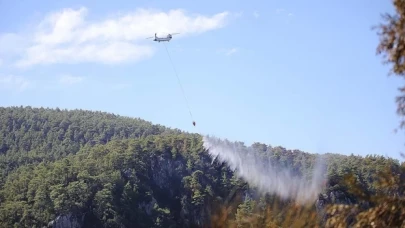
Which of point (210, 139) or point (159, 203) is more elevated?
point (210, 139)

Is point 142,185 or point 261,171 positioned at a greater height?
point 261,171

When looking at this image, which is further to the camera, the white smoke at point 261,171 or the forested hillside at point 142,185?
the white smoke at point 261,171

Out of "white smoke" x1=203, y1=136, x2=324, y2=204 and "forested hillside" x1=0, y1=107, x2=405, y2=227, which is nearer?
"forested hillside" x1=0, y1=107, x2=405, y2=227

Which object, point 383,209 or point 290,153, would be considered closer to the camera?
point 383,209

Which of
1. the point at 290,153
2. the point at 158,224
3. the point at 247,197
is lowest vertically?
the point at 158,224

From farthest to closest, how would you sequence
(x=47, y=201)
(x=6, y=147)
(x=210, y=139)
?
(x=6, y=147), (x=210, y=139), (x=47, y=201)

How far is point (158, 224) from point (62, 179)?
69.6 ft

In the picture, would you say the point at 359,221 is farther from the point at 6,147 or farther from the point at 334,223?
the point at 6,147

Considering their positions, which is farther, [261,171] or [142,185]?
[261,171]

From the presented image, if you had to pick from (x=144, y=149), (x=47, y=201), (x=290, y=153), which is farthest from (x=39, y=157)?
(x=290, y=153)

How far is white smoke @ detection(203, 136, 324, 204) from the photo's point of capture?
361ft

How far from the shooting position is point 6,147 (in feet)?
599

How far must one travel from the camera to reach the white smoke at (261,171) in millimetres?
109938

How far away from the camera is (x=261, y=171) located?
13075 cm
